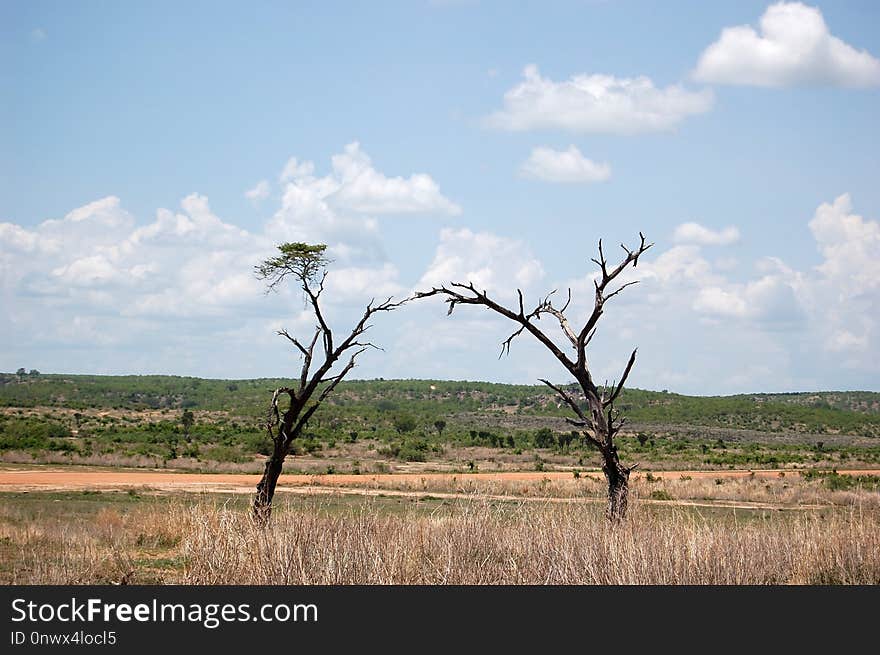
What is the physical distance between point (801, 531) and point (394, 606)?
7.22m

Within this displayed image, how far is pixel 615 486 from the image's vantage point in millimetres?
16031

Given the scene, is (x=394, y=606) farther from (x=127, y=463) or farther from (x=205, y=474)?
(x=127, y=463)

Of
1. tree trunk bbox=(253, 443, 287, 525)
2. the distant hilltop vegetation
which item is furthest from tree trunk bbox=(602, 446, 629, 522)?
the distant hilltop vegetation

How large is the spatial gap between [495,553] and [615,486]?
306cm

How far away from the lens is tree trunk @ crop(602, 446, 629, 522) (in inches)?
611

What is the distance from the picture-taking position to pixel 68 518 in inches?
1044

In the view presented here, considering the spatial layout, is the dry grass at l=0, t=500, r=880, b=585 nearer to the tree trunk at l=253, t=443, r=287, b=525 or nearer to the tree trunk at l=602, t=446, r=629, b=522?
the tree trunk at l=602, t=446, r=629, b=522

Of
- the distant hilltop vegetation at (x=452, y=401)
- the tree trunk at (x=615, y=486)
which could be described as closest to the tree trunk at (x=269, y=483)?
the tree trunk at (x=615, y=486)

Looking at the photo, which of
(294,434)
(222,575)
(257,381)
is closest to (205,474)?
(294,434)

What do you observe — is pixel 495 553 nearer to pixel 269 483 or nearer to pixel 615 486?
pixel 615 486

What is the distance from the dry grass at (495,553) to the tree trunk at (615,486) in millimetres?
349

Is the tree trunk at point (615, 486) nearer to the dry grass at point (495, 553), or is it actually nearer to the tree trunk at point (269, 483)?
the dry grass at point (495, 553)

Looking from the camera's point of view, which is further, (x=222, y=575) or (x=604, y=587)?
(x=222, y=575)

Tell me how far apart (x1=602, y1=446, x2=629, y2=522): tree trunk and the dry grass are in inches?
13.7
